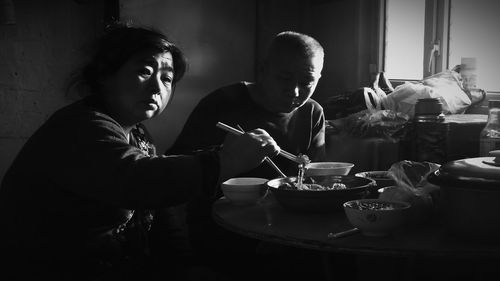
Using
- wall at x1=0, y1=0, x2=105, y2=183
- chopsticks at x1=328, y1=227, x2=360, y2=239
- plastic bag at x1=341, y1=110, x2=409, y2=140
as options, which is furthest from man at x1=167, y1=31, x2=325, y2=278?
A: wall at x1=0, y1=0, x2=105, y2=183

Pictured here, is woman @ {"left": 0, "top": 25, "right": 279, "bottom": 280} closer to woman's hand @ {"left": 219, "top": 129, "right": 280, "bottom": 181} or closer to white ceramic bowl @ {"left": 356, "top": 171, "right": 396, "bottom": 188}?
woman's hand @ {"left": 219, "top": 129, "right": 280, "bottom": 181}

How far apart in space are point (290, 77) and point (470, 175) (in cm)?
124

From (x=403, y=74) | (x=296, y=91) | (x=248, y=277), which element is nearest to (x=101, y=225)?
(x=248, y=277)

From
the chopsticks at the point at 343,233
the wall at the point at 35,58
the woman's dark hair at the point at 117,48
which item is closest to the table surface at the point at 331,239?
the chopsticks at the point at 343,233

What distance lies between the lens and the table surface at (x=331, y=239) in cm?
122

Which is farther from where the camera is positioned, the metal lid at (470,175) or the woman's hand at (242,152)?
the woman's hand at (242,152)

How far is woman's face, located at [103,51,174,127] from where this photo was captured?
5.30ft

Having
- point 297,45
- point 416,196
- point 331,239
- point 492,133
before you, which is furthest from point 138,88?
point 492,133

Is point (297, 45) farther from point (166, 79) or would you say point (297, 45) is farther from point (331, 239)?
point (331, 239)

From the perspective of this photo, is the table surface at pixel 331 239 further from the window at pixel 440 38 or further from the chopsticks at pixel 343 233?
the window at pixel 440 38

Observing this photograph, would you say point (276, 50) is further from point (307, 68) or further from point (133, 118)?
point (133, 118)

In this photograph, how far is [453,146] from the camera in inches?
101

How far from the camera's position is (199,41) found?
3713mm

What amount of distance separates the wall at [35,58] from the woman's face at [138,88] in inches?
89.2
